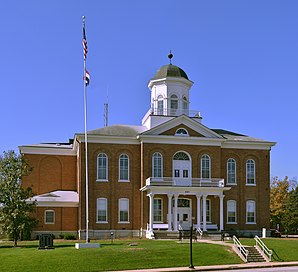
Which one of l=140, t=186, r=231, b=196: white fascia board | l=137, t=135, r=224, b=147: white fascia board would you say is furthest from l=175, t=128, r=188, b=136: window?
l=140, t=186, r=231, b=196: white fascia board

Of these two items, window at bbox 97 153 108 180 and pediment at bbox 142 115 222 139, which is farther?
pediment at bbox 142 115 222 139

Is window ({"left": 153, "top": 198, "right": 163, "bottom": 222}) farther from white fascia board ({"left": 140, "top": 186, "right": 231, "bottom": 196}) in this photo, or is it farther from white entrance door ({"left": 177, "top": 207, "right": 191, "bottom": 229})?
white entrance door ({"left": 177, "top": 207, "right": 191, "bottom": 229})

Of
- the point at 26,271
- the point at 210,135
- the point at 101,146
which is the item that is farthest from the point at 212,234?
the point at 26,271

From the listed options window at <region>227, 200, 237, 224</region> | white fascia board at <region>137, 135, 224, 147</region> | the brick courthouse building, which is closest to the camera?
the brick courthouse building

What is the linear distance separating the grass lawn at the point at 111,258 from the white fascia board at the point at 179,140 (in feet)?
50.4

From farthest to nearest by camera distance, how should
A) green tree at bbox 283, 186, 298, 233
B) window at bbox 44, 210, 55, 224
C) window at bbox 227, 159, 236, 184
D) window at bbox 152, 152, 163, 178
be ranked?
green tree at bbox 283, 186, 298, 233 → window at bbox 227, 159, 236, 184 → window at bbox 152, 152, 163, 178 → window at bbox 44, 210, 55, 224

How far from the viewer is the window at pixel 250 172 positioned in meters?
52.9

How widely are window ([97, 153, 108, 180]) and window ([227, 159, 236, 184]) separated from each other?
40.7 ft

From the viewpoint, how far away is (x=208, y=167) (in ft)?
167

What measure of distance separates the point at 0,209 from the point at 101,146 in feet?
38.4

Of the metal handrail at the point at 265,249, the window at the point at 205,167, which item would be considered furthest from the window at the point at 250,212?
the metal handrail at the point at 265,249

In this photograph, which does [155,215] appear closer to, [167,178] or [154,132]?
[167,178]

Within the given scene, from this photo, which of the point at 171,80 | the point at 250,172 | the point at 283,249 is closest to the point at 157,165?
the point at 171,80

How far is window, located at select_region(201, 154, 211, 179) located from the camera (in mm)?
50856
